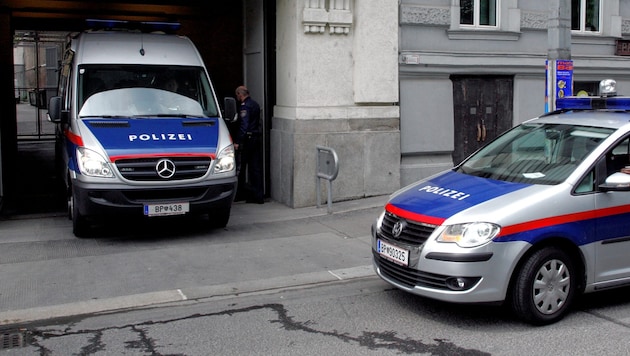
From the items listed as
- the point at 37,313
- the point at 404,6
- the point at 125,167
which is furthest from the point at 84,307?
the point at 404,6

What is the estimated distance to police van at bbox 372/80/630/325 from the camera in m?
5.75

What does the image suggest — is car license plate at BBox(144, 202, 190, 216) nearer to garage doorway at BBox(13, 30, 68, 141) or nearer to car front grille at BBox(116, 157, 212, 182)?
car front grille at BBox(116, 157, 212, 182)

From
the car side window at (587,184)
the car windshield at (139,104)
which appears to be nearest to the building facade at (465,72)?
the car windshield at (139,104)

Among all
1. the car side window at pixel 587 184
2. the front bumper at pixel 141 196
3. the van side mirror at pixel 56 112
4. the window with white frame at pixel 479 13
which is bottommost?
the front bumper at pixel 141 196

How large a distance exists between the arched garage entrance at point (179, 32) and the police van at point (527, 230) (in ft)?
21.3

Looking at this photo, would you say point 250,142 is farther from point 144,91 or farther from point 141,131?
point 141,131

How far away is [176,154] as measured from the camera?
28.9ft

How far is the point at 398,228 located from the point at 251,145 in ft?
19.3

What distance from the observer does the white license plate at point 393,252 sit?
240 inches

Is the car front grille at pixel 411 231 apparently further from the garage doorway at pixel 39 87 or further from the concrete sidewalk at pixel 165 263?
the garage doorway at pixel 39 87

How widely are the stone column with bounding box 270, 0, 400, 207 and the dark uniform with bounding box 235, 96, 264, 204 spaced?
0.30 m

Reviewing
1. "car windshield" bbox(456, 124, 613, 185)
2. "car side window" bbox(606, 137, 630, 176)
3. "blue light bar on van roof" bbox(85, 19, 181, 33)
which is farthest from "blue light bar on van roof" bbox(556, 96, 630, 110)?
"blue light bar on van roof" bbox(85, 19, 181, 33)

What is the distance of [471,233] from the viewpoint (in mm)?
5766

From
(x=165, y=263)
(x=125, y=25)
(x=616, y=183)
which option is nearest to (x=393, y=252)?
(x=616, y=183)
